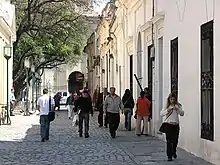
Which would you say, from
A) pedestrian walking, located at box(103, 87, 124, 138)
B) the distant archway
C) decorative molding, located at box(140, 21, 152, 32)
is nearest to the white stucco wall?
decorative molding, located at box(140, 21, 152, 32)

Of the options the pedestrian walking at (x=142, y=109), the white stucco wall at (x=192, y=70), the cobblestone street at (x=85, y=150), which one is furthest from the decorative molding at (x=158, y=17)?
the cobblestone street at (x=85, y=150)

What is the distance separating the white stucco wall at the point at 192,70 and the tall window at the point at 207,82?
195 millimetres

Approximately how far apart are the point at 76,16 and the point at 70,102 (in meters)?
7.87

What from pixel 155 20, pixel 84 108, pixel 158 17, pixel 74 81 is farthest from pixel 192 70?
pixel 74 81

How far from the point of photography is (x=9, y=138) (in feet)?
68.4

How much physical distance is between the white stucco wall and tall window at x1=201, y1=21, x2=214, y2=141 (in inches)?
7.7

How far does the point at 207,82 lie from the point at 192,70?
139 cm

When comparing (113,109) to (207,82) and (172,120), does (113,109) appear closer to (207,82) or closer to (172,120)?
(172,120)

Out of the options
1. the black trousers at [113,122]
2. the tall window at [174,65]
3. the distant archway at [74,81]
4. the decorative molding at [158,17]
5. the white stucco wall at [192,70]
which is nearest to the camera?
the white stucco wall at [192,70]

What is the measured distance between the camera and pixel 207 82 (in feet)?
43.7

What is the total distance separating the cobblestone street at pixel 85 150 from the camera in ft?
45.0

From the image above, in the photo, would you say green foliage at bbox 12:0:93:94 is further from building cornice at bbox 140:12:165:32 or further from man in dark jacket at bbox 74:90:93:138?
man in dark jacket at bbox 74:90:93:138

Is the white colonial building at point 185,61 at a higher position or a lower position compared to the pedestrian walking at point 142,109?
higher

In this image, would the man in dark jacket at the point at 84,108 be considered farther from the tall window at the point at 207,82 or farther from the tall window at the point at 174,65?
the tall window at the point at 207,82
